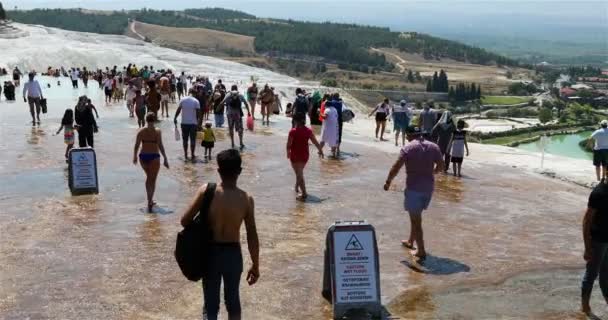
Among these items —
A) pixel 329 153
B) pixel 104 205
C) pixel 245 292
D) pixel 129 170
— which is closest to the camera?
pixel 245 292

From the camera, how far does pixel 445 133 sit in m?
18.1

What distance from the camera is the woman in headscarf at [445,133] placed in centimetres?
1811

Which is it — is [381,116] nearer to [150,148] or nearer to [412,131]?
[150,148]

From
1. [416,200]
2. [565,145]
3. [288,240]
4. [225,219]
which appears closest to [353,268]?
[416,200]

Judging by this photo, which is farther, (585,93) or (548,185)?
(585,93)

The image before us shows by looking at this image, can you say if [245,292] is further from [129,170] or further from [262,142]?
[262,142]

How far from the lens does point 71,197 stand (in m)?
13.8

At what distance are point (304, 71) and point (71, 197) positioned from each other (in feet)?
561

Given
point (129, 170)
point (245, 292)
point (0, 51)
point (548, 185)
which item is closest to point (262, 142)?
point (129, 170)

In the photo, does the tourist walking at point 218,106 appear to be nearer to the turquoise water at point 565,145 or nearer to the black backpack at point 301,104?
the black backpack at point 301,104

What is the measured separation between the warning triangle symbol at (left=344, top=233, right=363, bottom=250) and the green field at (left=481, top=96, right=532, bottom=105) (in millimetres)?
152662

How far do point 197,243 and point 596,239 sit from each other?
14.0 ft

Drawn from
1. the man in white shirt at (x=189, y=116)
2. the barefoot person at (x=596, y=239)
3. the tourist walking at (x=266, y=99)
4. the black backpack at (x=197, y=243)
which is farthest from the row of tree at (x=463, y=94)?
the black backpack at (x=197, y=243)

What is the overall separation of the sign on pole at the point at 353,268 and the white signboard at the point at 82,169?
6804 mm
